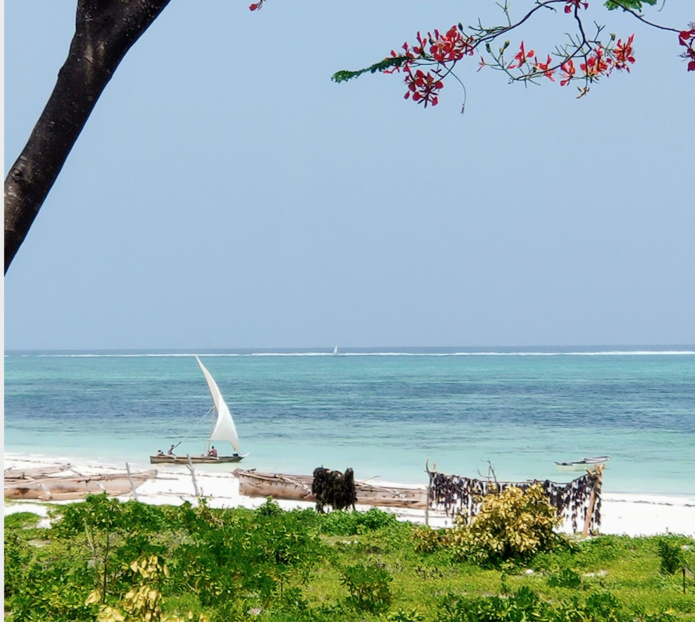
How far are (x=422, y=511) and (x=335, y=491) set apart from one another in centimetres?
168

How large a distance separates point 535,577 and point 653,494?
12.6 meters

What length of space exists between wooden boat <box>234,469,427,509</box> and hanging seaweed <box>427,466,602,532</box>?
2129 mm

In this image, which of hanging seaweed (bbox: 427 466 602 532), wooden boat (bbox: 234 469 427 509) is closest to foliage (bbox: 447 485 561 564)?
hanging seaweed (bbox: 427 466 602 532)

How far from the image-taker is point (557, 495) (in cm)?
1121

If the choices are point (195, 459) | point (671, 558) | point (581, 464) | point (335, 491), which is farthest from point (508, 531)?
point (195, 459)

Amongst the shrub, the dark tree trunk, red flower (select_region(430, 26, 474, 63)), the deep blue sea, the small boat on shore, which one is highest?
→ red flower (select_region(430, 26, 474, 63))

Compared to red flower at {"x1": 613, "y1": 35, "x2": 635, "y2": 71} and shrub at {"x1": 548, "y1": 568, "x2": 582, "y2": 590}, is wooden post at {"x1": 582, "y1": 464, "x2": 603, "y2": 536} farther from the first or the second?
red flower at {"x1": 613, "y1": 35, "x2": 635, "y2": 71}

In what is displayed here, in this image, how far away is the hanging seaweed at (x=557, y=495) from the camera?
1105 centimetres

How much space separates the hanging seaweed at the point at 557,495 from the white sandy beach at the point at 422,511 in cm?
48

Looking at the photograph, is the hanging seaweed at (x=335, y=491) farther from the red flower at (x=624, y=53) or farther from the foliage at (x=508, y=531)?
the red flower at (x=624, y=53)

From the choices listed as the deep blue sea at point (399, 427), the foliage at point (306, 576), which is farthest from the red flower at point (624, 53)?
the deep blue sea at point (399, 427)

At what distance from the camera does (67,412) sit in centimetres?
4453

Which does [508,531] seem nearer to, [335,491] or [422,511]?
[335,491]

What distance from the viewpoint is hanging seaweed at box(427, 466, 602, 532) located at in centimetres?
1105
